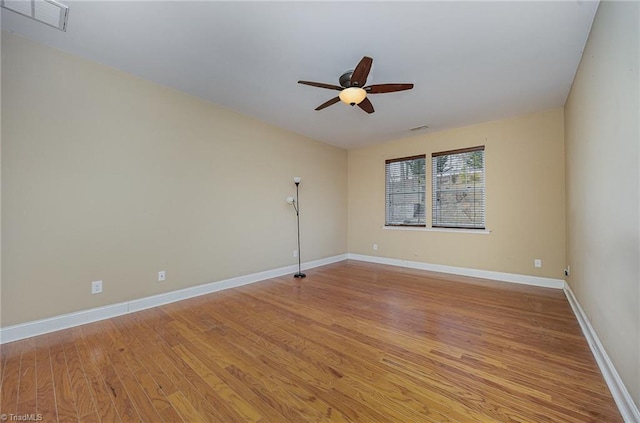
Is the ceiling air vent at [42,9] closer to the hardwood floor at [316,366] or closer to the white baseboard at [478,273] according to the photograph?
the hardwood floor at [316,366]

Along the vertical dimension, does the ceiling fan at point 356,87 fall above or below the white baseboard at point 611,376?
above

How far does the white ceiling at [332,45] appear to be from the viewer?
1954 mm

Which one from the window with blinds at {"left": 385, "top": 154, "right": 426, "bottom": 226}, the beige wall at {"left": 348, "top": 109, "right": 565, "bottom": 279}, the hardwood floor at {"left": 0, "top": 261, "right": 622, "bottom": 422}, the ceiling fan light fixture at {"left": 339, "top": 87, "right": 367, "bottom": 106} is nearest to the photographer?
the hardwood floor at {"left": 0, "top": 261, "right": 622, "bottom": 422}

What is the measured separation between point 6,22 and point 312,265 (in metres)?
4.74

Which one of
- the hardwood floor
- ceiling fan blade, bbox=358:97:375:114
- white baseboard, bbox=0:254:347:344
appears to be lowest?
the hardwood floor

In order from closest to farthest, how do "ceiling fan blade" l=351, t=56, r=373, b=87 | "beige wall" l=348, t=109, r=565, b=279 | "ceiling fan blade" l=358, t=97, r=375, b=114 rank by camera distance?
"ceiling fan blade" l=351, t=56, r=373, b=87 < "ceiling fan blade" l=358, t=97, r=375, b=114 < "beige wall" l=348, t=109, r=565, b=279

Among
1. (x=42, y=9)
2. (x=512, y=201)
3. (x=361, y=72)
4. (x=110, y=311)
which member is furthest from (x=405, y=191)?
(x=42, y=9)

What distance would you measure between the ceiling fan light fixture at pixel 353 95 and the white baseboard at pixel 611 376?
2.73 meters

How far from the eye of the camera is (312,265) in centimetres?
522

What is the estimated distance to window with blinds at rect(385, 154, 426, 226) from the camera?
16.8 feet

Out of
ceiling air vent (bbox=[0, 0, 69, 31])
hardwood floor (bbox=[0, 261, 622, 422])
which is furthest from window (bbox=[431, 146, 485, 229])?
ceiling air vent (bbox=[0, 0, 69, 31])

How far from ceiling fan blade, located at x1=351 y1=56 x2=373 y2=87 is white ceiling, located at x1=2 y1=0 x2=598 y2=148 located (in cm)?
28

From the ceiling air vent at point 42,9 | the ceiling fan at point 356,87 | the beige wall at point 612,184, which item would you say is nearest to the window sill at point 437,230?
the beige wall at point 612,184

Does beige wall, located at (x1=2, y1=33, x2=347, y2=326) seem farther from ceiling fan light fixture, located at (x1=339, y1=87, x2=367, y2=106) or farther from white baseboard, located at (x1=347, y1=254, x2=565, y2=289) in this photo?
white baseboard, located at (x1=347, y1=254, x2=565, y2=289)
